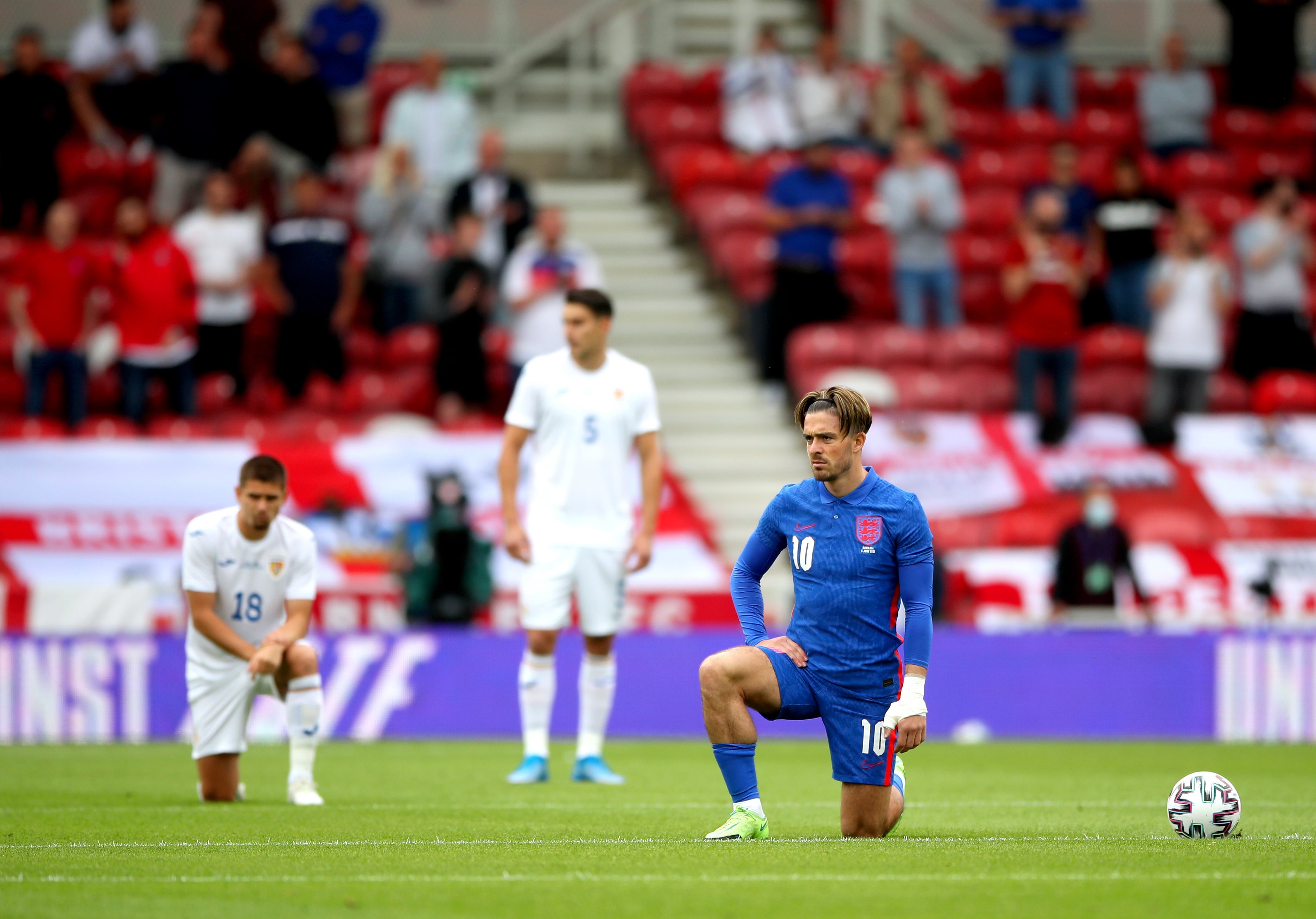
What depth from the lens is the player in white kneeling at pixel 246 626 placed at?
28.7ft

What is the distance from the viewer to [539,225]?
1803cm

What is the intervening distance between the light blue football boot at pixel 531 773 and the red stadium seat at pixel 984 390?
9.28m

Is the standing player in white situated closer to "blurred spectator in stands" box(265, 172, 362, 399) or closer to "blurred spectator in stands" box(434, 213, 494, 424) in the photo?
"blurred spectator in stands" box(434, 213, 494, 424)

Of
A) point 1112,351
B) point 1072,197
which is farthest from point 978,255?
point 1112,351

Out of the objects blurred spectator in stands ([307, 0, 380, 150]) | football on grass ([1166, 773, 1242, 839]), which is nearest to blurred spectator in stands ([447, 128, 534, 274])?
blurred spectator in stands ([307, 0, 380, 150])

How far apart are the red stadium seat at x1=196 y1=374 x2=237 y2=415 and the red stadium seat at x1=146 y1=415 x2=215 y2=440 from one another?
17cm

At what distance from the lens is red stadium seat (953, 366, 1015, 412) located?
1839 cm

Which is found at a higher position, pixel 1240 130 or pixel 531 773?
pixel 1240 130

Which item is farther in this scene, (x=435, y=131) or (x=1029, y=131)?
(x=1029, y=131)

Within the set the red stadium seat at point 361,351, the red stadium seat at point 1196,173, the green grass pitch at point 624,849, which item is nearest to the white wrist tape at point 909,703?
the green grass pitch at point 624,849

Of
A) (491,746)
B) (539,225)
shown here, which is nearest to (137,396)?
(539,225)

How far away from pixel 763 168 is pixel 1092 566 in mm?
7206

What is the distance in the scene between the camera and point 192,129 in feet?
60.4

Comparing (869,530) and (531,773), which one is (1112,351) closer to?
(531,773)
